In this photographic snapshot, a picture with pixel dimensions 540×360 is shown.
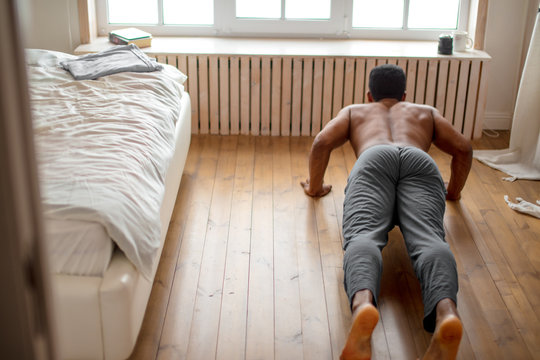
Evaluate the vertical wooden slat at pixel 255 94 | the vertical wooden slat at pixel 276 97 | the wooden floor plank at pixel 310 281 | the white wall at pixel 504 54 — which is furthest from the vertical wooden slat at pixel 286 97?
the white wall at pixel 504 54

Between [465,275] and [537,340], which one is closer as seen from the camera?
[537,340]

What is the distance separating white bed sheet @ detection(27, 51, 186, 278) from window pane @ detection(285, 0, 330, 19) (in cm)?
122

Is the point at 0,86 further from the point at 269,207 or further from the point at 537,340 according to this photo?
the point at 269,207

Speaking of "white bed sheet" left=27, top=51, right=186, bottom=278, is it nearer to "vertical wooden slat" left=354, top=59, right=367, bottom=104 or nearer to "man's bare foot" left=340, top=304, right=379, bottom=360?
"man's bare foot" left=340, top=304, right=379, bottom=360

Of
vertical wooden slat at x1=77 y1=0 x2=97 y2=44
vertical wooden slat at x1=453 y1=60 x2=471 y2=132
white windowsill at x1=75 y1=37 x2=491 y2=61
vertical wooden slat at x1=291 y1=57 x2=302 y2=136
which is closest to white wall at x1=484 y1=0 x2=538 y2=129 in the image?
white windowsill at x1=75 y1=37 x2=491 y2=61

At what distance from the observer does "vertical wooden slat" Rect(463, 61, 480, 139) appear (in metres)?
3.89

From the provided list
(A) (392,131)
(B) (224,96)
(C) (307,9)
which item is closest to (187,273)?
(A) (392,131)

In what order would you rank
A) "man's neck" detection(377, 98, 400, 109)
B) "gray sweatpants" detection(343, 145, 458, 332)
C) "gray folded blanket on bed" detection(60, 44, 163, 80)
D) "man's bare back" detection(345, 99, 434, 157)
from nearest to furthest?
"gray sweatpants" detection(343, 145, 458, 332), "man's bare back" detection(345, 99, 434, 157), "man's neck" detection(377, 98, 400, 109), "gray folded blanket on bed" detection(60, 44, 163, 80)

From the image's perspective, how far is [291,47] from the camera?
402cm

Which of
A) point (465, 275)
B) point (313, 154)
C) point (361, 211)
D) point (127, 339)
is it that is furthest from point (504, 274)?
point (127, 339)

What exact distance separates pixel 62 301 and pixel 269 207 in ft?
4.70

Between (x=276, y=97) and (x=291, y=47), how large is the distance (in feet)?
1.14

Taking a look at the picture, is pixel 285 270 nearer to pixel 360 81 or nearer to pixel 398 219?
pixel 398 219

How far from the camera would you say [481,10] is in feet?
12.9
